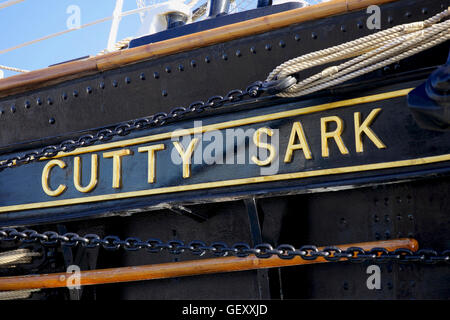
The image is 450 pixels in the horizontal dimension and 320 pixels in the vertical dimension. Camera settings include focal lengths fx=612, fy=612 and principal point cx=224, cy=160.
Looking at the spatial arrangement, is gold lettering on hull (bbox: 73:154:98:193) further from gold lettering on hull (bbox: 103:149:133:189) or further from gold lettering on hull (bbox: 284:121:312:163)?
gold lettering on hull (bbox: 284:121:312:163)

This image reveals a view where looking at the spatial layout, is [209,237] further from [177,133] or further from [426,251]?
[426,251]

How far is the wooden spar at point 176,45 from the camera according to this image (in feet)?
10.5

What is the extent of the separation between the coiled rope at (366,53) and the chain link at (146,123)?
17 centimetres

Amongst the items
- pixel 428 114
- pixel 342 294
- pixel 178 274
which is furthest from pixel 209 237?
pixel 428 114

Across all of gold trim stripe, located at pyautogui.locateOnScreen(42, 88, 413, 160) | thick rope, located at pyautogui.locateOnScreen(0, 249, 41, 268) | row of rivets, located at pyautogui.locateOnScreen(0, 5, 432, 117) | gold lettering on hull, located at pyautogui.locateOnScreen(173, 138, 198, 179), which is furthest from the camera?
thick rope, located at pyautogui.locateOnScreen(0, 249, 41, 268)

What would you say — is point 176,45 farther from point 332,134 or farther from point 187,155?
point 332,134

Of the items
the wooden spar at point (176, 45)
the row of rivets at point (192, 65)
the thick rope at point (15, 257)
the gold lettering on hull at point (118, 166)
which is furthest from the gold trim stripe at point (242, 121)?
the thick rope at point (15, 257)

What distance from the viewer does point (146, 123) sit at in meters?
3.24

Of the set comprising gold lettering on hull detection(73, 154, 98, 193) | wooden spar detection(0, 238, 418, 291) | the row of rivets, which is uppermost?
the row of rivets

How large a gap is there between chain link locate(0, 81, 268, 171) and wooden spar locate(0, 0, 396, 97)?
0.37m

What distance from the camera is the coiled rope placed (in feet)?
9.33

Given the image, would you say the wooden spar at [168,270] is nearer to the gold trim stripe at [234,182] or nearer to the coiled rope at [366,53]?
the gold trim stripe at [234,182]

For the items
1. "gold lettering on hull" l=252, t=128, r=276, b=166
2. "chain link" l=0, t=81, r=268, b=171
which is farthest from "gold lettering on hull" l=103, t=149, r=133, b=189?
"gold lettering on hull" l=252, t=128, r=276, b=166

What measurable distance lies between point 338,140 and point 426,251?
68 centimetres
